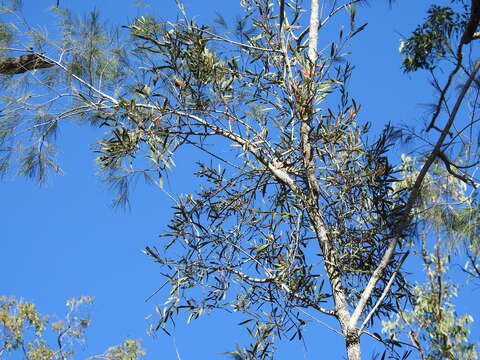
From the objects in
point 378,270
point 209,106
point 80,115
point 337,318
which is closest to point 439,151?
point 378,270

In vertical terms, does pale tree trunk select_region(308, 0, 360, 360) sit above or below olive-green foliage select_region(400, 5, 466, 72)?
below

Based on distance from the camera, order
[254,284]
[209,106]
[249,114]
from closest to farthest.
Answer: [254,284]
[209,106]
[249,114]

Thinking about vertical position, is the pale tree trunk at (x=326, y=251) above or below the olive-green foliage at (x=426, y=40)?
below

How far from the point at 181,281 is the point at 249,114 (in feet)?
3.80

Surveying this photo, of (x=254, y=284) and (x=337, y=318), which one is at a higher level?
(x=254, y=284)

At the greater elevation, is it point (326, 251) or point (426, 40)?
point (426, 40)

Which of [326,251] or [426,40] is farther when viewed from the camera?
[426,40]

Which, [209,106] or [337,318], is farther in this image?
[209,106]

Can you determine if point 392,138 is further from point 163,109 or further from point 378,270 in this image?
point 163,109

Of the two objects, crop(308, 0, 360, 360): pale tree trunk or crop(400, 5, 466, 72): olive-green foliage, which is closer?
crop(308, 0, 360, 360): pale tree trunk

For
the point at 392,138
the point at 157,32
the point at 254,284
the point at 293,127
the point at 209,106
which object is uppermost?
the point at 157,32

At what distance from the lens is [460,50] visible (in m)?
3.47

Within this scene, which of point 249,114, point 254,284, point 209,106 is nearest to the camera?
point 254,284

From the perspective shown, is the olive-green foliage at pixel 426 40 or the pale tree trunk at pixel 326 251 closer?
the pale tree trunk at pixel 326 251
